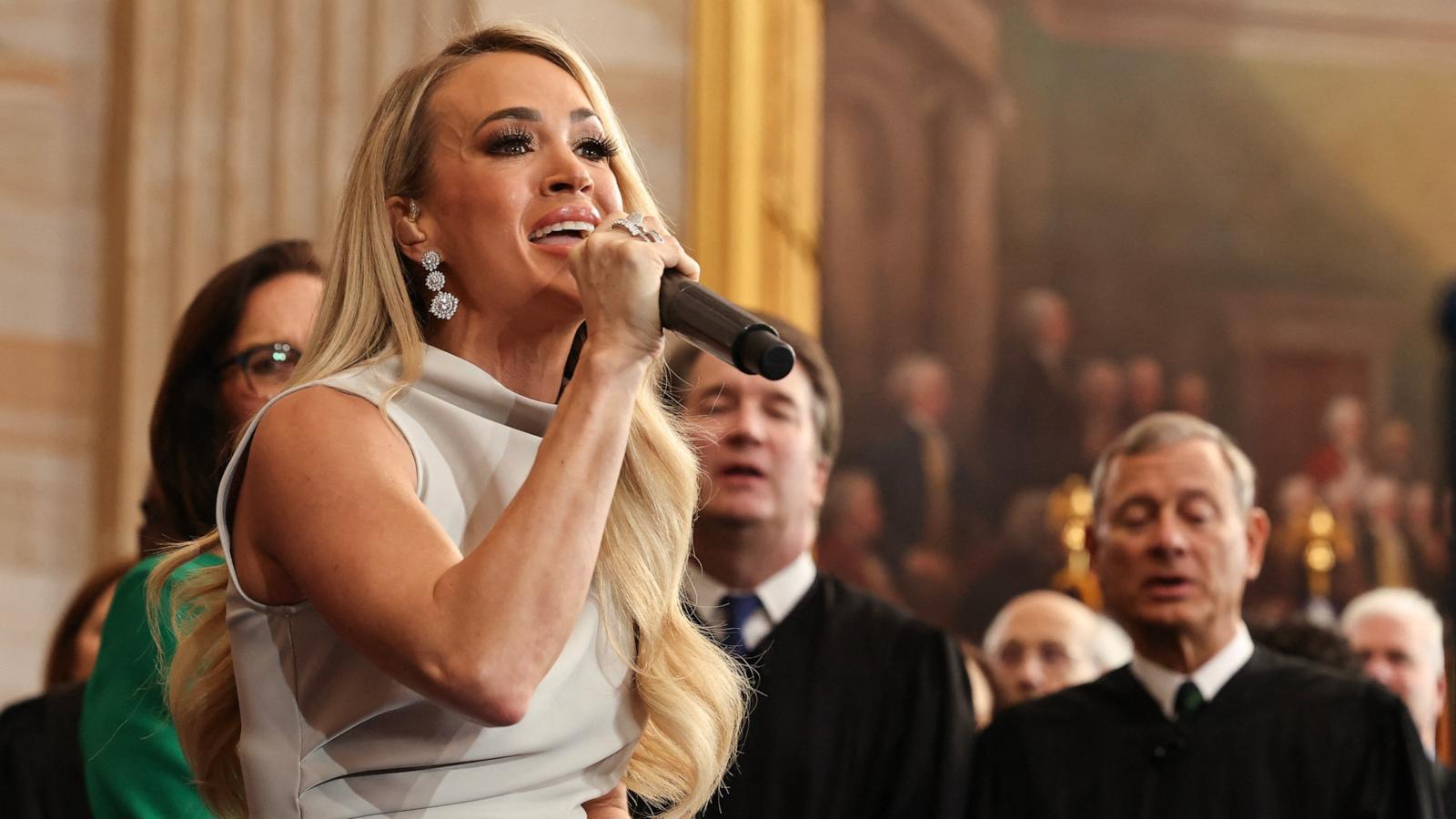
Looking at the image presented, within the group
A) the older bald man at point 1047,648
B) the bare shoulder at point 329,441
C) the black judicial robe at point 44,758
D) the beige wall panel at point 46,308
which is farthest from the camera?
the beige wall panel at point 46,308

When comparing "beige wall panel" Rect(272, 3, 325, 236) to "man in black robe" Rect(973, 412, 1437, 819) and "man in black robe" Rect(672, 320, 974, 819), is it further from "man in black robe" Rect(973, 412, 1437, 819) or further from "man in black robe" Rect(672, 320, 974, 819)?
"man in black robe" Rect(973, 412, 1437, 819)

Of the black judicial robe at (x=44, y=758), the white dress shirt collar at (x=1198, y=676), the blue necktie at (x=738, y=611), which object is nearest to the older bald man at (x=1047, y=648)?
the white dress shirt collar at (x=1198, y=676)

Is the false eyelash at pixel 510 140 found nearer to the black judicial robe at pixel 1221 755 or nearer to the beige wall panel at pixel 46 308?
the black judicial robe at pixel 1221 755

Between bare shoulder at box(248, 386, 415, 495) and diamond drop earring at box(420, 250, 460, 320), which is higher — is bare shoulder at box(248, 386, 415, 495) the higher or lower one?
the lower one

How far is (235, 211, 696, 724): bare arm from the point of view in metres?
1.73

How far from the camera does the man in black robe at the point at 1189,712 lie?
3.74 metres

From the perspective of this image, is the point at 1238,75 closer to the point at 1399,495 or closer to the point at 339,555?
the point at 1399,495

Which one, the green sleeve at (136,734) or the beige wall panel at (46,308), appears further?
the beige wall panel at (46,308)

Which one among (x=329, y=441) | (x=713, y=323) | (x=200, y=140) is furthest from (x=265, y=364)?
(x=200, y=140)

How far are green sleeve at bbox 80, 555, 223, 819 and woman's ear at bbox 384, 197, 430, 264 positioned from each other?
0.65 meters

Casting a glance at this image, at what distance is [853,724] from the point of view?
385 centimetres

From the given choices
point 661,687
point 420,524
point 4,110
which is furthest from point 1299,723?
point 4,110

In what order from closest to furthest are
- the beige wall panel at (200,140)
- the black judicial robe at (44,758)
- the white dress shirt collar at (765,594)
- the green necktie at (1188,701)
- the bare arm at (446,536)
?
the bare arm at (446,536) → the black judicial robe at (44,758) → the green necktie at (1188,701) → the white dress shirt collar at (765,594) → the beige wall panel at (200,140)

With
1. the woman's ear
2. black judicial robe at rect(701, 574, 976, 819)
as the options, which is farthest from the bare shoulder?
black judicial robe at rect(701, 574, 976, 819)
